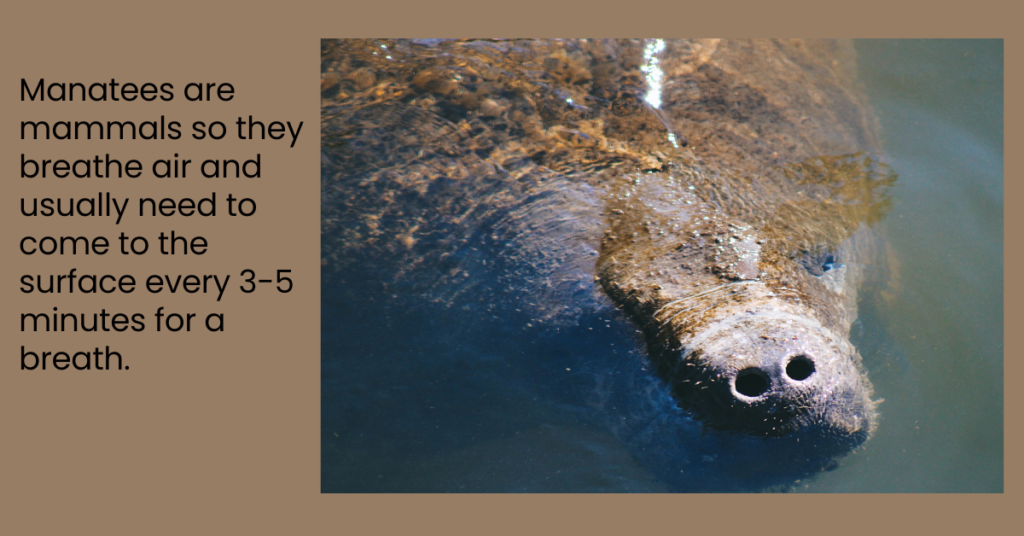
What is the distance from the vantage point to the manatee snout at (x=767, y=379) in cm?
302

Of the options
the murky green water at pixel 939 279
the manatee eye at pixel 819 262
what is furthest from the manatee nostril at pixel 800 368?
the manatee eye at pixel 819 262

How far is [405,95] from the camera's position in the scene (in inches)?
163

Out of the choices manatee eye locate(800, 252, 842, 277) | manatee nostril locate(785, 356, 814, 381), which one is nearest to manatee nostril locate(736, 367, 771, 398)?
manatee nostril locate(785, 356, 814, 381)

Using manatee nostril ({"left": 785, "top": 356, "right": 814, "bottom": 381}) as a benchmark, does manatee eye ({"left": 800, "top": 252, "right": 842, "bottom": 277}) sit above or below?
above

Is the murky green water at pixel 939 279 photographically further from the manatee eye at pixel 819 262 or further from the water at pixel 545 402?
the manatee eye at pixel 819 262

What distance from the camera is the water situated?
3539 mm

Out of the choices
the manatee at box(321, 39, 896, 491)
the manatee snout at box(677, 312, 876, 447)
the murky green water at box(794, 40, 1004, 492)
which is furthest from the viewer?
Result: the murky green water at box(794, 40, 1004, 492)

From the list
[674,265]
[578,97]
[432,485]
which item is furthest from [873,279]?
[432,485]

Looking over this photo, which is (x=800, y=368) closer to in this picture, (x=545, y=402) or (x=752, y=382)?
(x=752, y=382)

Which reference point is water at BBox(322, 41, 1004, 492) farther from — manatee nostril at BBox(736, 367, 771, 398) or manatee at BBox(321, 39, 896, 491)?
manatee nostril at BBox(736, 367, 771, 398)

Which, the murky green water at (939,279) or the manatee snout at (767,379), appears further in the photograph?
the murky green water at (939,279)

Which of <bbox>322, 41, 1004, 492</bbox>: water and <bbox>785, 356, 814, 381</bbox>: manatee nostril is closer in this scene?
<bbox>785, 356, 814, 381</bbox>: manatee nostril

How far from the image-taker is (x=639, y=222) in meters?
3.76

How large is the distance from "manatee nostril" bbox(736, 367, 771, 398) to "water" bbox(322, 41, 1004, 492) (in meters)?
0.34
